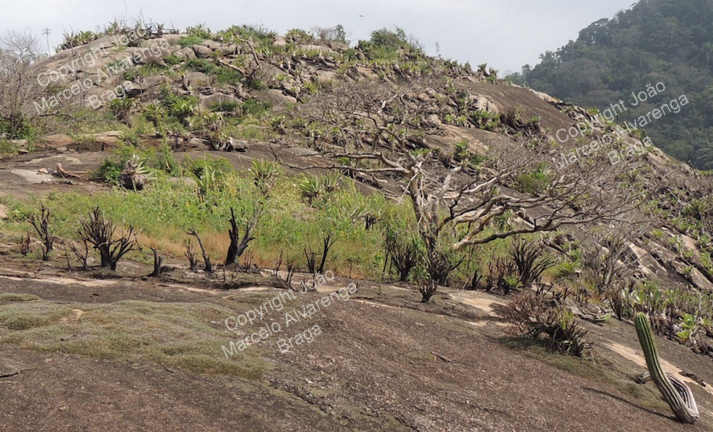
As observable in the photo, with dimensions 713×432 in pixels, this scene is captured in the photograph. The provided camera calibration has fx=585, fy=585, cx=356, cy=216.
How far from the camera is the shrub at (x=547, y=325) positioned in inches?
235

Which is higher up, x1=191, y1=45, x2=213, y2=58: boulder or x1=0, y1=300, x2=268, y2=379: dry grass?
x1=191, y1=45, x2=213, y2=58: boulder

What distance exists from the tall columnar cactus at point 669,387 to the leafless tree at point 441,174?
2.73 meters

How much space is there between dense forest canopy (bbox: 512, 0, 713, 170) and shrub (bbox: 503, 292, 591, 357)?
49571mm

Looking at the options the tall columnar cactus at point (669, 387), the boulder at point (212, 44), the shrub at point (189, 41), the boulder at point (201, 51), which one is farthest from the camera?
the boulder at point (212, 44)

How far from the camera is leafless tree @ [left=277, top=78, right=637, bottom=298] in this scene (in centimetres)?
1034

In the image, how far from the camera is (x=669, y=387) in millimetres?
5008

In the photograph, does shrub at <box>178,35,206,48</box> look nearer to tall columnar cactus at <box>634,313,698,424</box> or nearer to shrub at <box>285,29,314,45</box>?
shrub at <box>285,29,314,45</box>

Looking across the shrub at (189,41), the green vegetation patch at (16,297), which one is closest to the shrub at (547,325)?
the green vegetation patch at (16,297)

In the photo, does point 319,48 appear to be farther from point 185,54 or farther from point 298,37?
point 185,54

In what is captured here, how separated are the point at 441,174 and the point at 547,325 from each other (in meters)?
12.4

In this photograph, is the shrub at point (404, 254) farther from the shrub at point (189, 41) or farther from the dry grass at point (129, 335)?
the shrub at point (189, 41)

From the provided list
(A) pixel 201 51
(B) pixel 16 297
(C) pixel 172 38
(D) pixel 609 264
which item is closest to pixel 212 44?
(A) pixel 201 51

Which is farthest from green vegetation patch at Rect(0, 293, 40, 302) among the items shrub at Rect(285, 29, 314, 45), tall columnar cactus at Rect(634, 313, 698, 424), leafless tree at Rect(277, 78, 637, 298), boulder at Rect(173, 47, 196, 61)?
shrub at Rect(285, 29, 314, 45)

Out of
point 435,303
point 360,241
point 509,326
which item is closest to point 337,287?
point 435,303
